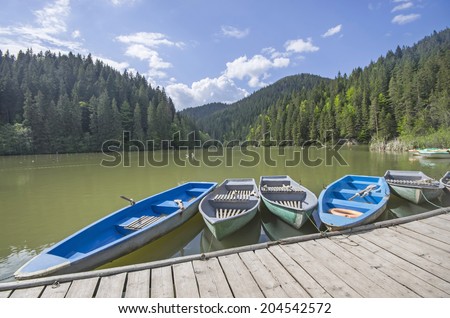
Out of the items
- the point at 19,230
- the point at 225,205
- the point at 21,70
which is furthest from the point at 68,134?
the point at 225,205

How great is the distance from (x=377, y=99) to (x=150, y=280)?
7120cm

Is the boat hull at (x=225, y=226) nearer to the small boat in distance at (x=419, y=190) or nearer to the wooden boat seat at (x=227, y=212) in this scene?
the wooden boat seat at (x=227, y=212)

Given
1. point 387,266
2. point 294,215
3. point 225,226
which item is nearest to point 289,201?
point 294,215

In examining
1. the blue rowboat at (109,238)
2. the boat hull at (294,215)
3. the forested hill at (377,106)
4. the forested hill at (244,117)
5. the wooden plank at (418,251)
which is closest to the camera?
the wooden plank at (418,251)

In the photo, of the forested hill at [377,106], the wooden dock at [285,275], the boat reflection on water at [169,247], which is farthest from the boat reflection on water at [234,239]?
the forested hill at [377,106]

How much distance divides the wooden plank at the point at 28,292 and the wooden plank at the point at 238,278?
8.87ft

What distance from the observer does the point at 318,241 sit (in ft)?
15.8

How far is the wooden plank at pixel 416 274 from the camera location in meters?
3.16

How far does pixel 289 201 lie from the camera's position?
29.3 feet

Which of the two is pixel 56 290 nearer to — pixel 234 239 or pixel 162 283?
pixel 162 283

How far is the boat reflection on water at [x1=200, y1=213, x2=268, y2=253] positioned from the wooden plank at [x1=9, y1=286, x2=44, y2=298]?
4.08 metres

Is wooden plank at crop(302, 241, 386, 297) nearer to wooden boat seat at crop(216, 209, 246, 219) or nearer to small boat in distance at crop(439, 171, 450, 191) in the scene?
wooden boat seat at crop(216, 209, 246, 219)

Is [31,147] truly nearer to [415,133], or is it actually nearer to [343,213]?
[343,213]

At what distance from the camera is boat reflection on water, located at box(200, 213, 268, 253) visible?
698cm
